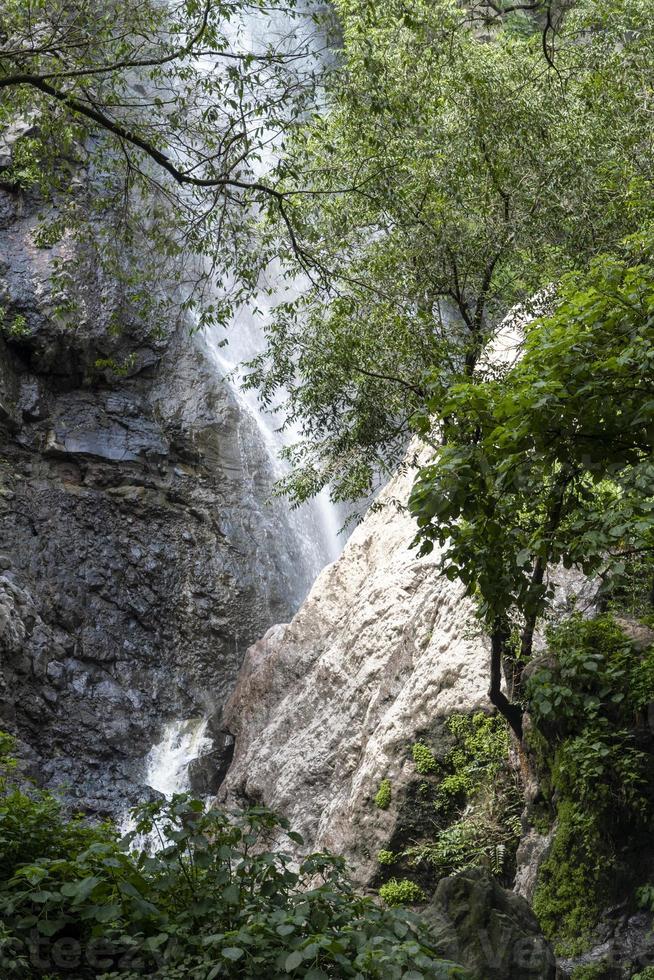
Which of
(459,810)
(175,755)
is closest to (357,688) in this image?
(459,810)

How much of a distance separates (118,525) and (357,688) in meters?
8.28

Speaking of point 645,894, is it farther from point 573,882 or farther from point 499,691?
point 499,691

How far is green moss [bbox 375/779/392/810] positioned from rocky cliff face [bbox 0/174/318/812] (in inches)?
283

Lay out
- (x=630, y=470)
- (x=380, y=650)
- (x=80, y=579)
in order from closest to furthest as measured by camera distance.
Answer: (x=630, y=470), (x=380, y=650), (x=80, y=579)

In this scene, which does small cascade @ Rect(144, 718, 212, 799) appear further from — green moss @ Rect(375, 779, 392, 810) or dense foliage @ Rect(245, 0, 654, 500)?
dense foliage @ Rect(245, 0, 654, 500)

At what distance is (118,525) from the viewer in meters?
18.2

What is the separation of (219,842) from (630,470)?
3160 millimetres

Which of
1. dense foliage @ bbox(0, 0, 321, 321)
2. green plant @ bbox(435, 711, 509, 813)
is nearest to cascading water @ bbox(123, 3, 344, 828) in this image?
green plant @ bbox(435, 711, 509, 813)

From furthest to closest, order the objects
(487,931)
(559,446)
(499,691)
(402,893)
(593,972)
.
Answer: (402,893)
(499,691)
(593,972)
(559,446)
(487,931)

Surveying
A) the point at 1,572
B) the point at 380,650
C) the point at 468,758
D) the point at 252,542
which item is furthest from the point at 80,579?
the point at 468,758

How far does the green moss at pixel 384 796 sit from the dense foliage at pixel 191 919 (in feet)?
18.4

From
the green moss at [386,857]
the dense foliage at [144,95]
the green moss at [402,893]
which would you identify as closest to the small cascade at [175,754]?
the green moss at [386,857]

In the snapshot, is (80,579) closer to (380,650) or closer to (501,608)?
(380,650)

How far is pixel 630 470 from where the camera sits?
530 cm
